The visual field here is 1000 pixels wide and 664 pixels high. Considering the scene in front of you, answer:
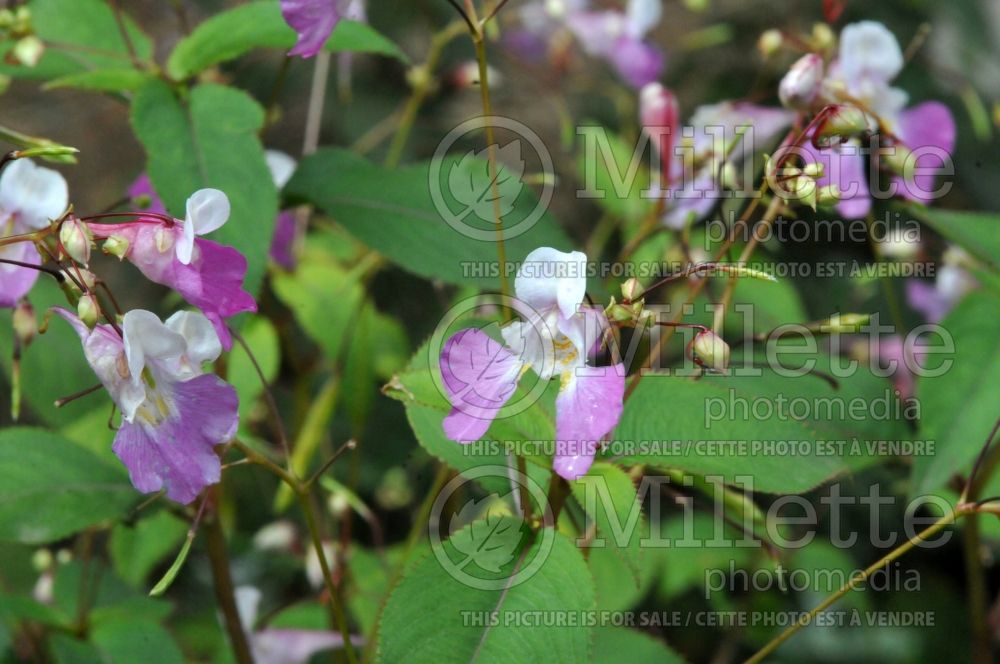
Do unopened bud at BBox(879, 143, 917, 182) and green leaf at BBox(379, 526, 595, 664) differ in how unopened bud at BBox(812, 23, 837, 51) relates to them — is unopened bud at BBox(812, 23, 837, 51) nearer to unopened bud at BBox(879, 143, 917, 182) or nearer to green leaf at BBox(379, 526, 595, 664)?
unopened bud at BBox(879, 143, 917, 182)

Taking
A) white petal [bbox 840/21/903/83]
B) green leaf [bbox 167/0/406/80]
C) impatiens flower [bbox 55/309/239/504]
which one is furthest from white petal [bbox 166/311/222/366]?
white petal [bbox 840/21/903/83]

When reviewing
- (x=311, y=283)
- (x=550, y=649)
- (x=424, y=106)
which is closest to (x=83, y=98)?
(x=424, y=106)

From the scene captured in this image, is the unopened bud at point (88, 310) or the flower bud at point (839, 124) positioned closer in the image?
the unopened bud at point (88, 310)

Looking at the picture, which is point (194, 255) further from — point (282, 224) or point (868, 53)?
point (868, 53)

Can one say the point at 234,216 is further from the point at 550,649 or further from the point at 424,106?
the point at 424,106

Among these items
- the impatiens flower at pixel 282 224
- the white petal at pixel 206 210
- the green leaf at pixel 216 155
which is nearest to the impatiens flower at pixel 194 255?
the white petal at pixel 206 210

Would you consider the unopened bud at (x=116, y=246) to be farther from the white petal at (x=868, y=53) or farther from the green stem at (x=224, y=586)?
the white petal at (x=868, y=53)

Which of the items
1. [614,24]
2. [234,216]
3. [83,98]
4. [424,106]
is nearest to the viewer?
[234,216]
